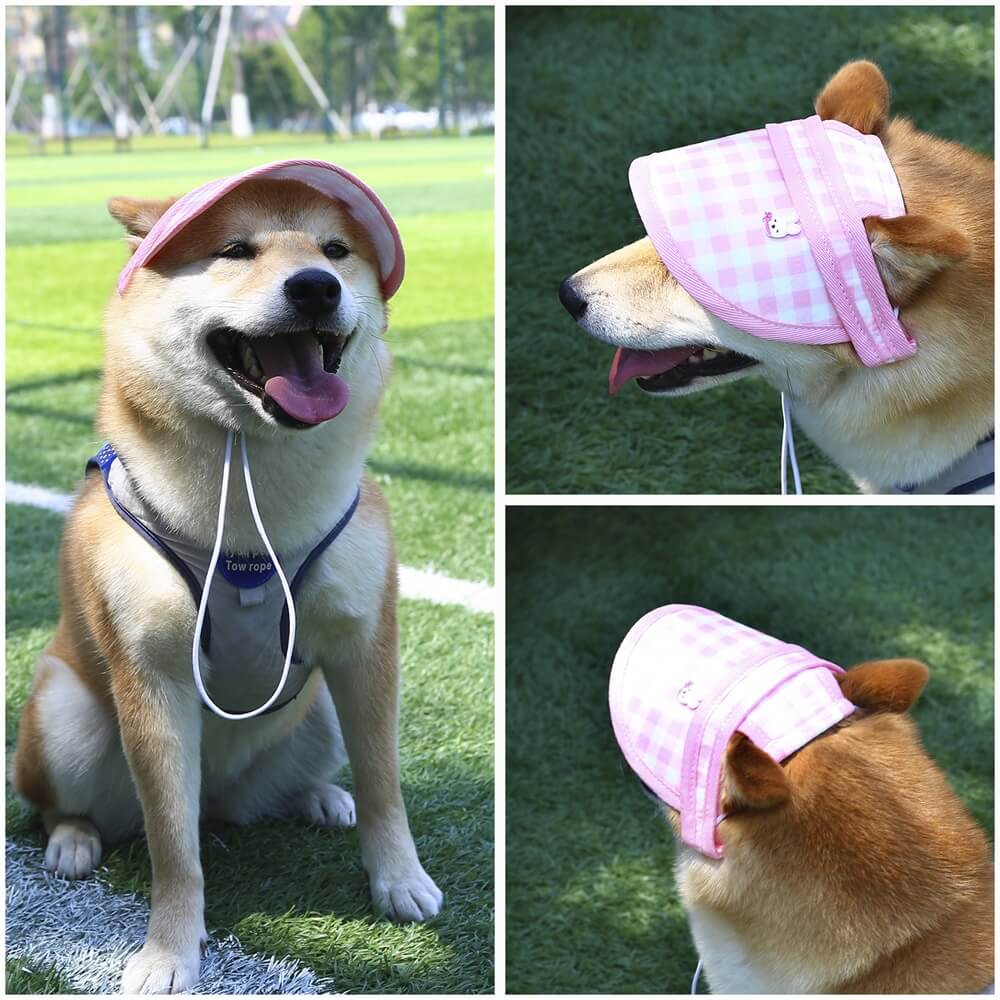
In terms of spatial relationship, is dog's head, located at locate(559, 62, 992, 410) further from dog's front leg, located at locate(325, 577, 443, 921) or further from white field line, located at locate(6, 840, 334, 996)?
white field line, located at locate(6, 840, 334, 996)

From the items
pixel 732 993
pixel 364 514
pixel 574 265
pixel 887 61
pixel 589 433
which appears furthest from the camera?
pixel 887 61

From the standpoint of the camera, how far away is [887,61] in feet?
13.4

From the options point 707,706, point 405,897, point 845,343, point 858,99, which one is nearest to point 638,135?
point 858,99

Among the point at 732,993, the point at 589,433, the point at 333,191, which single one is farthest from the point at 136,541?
the point at 589,433

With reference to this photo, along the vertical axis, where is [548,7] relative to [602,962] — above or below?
above

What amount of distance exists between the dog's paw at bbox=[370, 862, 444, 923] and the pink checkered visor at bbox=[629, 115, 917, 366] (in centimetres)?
125

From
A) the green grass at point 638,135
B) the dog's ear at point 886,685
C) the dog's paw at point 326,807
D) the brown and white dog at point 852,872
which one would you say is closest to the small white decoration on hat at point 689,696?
the brown and white dog at point 852,872

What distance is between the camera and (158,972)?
202cm

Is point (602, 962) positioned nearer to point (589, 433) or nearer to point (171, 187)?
point (589, 433)

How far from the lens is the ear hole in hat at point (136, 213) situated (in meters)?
1.97

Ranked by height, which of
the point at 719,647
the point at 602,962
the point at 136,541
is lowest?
the point at 602,962

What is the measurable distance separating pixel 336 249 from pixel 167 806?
1.06 metres

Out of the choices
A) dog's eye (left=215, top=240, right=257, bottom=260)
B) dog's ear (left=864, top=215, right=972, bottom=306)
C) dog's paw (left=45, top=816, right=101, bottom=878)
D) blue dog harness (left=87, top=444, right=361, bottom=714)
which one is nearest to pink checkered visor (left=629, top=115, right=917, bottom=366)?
dog's ear (left=864, top=215, right=972, bottom=306)

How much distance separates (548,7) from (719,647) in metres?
3.21
